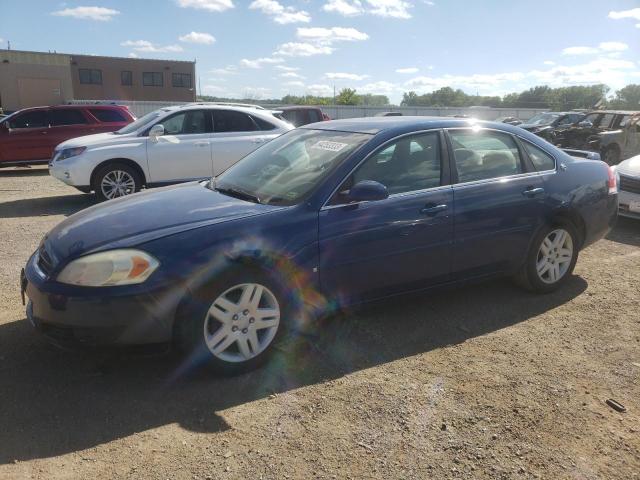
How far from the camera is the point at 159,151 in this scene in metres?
8.79

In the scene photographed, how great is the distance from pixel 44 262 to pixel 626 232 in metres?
7.32

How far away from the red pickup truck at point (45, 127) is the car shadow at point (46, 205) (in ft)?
13.7

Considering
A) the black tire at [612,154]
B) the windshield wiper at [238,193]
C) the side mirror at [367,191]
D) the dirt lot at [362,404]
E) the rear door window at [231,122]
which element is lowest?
the dirt lot at [362,404]

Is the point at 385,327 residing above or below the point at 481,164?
below

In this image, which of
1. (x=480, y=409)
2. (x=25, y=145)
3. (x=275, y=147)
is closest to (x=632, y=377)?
(x=480, y=409)

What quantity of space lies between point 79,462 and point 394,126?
304cm

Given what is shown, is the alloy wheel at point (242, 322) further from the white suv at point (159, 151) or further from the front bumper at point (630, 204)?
the front bumper at point (630, 204)

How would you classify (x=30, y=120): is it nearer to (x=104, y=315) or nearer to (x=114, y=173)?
(x=114, y=173)

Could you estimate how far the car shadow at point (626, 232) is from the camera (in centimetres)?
695

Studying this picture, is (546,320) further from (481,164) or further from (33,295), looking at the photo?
(33,295)

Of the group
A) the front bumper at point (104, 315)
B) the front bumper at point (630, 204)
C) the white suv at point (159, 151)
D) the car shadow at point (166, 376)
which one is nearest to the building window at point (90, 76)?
the white suv at point (159, 151)

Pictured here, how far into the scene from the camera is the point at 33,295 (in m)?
3.18

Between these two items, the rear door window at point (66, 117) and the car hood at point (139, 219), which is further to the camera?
the rear door window at point (66, 117)

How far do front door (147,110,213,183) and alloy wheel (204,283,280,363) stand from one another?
6061 mm
